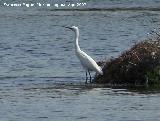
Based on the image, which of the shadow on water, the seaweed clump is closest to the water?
the shadow on water

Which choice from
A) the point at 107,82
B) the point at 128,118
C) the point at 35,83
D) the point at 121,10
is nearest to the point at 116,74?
the point at 107,82

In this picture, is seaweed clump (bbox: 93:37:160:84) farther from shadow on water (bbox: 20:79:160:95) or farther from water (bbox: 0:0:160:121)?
water (bbox: 0:0:160:121)

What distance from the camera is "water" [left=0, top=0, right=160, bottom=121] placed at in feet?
64.5

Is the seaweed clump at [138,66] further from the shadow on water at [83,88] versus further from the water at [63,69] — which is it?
the water at [63,69]

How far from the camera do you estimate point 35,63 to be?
31.0 m

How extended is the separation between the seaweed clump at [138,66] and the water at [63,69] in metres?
0.46

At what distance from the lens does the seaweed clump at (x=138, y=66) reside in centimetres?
2355

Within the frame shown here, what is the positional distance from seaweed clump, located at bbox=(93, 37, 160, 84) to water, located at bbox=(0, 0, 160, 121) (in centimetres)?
46

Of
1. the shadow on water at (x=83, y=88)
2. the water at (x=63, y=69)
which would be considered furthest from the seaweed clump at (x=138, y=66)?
the water at (x=63, y=69)

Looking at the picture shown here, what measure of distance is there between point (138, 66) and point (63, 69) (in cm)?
573

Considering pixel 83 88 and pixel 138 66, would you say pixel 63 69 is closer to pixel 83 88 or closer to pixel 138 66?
pixel 83 88

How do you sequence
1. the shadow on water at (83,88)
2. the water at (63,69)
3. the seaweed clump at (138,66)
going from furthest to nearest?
the seaweed clump at (138,66) < the shadow on water at (83,88) < the water at (63,69)

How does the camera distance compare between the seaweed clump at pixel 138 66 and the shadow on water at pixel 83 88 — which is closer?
the shadow on water at pixel 83 88

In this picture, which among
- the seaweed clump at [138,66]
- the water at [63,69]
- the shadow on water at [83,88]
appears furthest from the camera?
the seaweed clump at [138,66]
